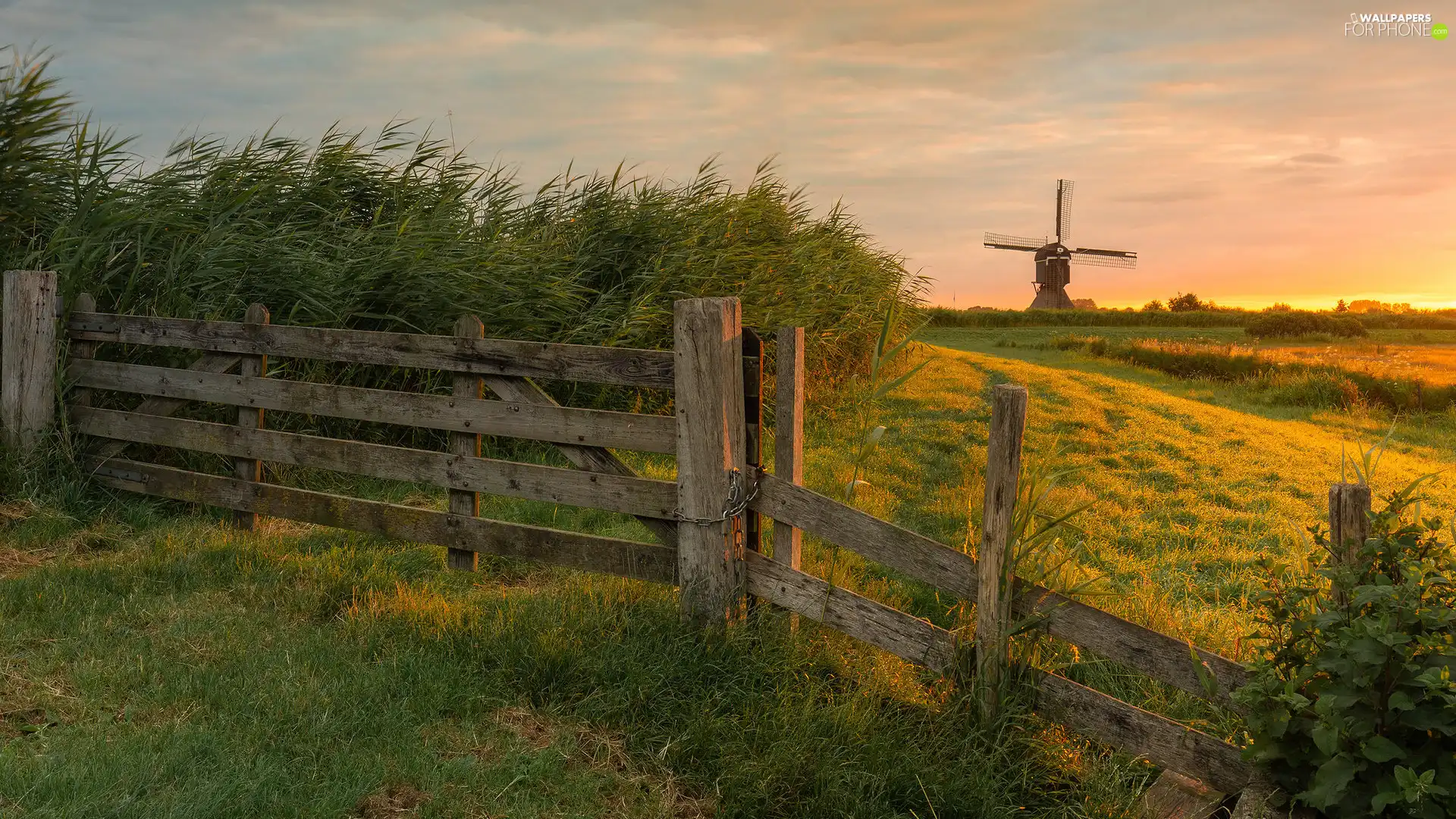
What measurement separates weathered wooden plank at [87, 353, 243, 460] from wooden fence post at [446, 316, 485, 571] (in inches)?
102

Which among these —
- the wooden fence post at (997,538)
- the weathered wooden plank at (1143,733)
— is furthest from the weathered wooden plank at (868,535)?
the weathered wooden plank at (1143,733)

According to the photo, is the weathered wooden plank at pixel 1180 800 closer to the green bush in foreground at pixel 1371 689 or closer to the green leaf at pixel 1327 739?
the green bush in foreground at pixel 1371 689

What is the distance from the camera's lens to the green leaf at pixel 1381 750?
288 cm

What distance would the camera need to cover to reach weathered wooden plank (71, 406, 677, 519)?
17.3ft

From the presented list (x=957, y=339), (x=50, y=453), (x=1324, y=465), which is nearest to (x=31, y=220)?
(x=50, y=453)

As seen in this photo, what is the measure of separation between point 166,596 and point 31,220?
5.92 m

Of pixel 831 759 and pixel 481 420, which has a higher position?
pixel 481 420

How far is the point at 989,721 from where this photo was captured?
3900 millimetres

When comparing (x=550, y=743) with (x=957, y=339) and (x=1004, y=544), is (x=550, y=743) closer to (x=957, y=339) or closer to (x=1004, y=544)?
(x=1004, y=544)

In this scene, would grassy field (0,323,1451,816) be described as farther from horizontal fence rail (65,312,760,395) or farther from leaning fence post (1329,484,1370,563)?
horizontal fence rail (65,312,760,395)

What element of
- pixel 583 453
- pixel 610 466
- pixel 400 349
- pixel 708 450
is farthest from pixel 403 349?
pixel 708 450

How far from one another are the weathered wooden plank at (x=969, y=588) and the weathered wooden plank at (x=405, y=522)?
2.91 feet

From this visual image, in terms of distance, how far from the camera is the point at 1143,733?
12.2ft

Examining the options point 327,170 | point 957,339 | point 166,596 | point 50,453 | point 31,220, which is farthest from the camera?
point 957,339
